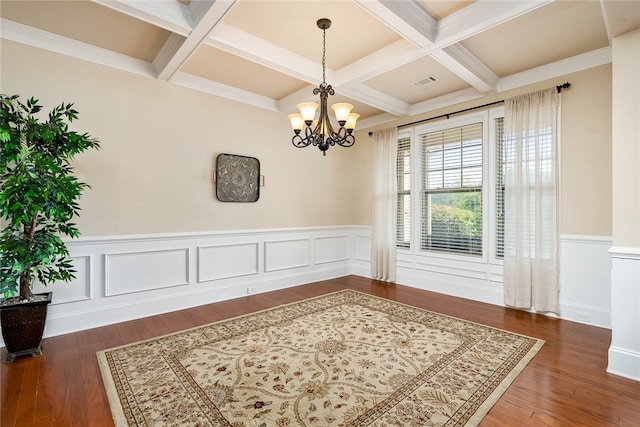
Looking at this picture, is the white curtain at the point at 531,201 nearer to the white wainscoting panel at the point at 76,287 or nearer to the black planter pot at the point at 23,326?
the white wainscoting panel at the point at 76,287

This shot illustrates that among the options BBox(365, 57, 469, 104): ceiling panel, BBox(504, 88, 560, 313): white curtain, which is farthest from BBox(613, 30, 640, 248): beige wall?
BBox(365, 57, 469, 104): ceiling panel

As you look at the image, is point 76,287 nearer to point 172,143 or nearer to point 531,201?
point 172,143

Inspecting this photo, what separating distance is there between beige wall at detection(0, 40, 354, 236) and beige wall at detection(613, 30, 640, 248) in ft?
12.8

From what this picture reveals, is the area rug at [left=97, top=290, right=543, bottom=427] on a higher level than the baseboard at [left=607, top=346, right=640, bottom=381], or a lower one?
lower

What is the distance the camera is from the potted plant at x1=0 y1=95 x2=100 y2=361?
2488 millimetres

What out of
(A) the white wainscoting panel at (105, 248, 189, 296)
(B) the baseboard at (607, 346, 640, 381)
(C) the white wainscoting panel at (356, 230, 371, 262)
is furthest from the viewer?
(C) the white wainscoting panel at (356, 230, 371, 262)

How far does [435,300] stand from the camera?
4.39 m

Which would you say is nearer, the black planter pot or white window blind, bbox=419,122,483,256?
the black planter pot

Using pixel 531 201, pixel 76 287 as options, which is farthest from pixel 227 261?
pixel 531 201

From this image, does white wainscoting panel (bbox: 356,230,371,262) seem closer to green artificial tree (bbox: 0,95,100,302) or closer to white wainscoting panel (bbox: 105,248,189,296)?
white wainscoting panel (bbox: 105,248,189,296)

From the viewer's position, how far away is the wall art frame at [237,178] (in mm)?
4309

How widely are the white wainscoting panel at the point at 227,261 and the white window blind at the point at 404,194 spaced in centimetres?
242

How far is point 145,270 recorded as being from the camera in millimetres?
3729

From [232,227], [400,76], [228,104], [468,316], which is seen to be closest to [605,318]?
[468,316]
